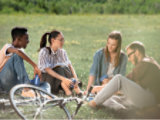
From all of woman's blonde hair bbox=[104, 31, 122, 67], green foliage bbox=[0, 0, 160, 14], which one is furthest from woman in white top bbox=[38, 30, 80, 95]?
green foliage bbox=[0, 0, 160, 14]

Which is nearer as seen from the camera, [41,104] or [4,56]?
[41,104]

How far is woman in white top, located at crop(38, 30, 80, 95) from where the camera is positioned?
16.6ft

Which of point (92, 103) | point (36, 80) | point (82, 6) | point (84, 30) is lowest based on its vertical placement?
point (92, 103)

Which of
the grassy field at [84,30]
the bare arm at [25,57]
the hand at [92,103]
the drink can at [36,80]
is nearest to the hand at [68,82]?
the drink can at [36,80]

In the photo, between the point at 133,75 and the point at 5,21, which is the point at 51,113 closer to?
the point at 133,75

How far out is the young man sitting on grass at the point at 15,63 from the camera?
4656 millimetres

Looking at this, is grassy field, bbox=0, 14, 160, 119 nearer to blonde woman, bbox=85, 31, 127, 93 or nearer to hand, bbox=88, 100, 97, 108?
blonde woman, bbox=85, 31, 127, 93

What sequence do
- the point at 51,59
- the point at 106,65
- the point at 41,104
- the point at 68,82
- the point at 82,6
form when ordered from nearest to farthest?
the point at 41,104, the point at 106,65, the point at 68,82, the point at 51,59, the point at 82,6

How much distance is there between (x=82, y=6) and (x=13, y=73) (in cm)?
406

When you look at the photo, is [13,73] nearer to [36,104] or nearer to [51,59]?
[51,59]

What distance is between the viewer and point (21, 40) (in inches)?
192

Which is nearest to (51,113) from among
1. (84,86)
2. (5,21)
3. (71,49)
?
(84,86)

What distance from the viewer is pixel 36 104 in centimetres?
402

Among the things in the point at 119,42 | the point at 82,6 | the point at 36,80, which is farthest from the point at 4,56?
the point at 82,6
